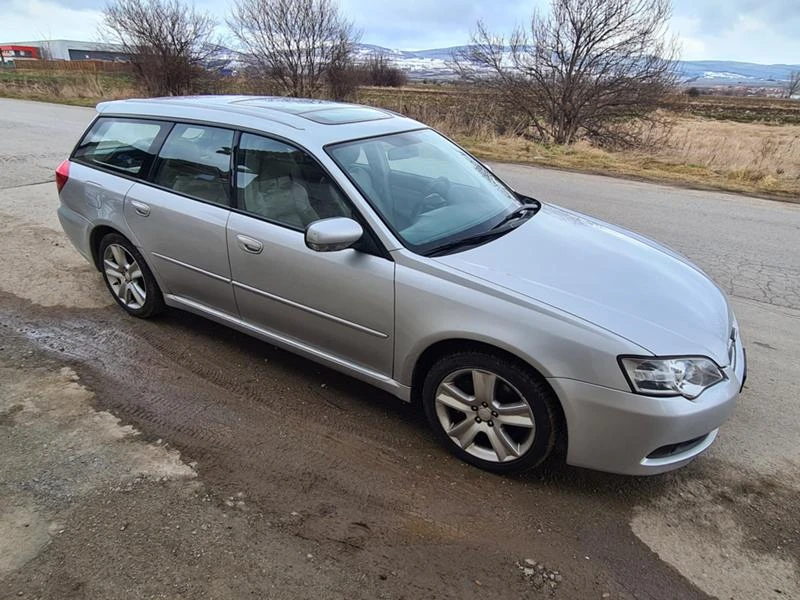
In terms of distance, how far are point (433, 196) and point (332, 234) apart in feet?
3.03

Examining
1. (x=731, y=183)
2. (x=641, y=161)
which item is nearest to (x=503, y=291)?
(x=731, y=183)

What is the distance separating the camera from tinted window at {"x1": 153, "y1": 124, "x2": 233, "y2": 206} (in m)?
3.55

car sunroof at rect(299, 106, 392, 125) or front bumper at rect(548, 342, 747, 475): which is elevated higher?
car sunroof at rect(299, 106, 392, 125)

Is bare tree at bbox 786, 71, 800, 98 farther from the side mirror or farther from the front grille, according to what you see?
the side mirror

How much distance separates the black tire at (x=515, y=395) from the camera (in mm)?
2555

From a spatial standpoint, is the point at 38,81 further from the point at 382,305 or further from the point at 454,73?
the point at 382,305

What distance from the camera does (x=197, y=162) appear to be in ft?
12.1

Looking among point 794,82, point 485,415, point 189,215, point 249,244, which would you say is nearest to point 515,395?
point 485,415

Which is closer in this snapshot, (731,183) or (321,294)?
(321,294)

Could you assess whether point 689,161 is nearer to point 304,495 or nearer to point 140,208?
point 140,208

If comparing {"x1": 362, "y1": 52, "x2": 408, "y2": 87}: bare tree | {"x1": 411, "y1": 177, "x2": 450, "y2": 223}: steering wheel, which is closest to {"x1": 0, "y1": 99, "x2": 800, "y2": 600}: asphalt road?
{"x1": 411, "y1": 177, "x2": 450, "y2": 223}: steering wheel

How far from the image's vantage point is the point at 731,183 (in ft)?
34.4

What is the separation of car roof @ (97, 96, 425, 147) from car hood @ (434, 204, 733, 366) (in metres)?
1.13

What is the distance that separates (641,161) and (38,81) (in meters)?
31.3
